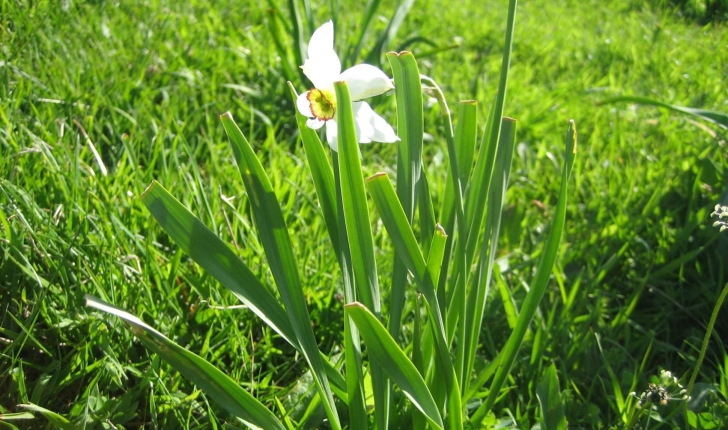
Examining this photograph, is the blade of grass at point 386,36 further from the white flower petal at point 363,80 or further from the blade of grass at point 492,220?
the white flower petal at point 363,80

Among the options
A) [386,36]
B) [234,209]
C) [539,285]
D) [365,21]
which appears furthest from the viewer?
[386,36]

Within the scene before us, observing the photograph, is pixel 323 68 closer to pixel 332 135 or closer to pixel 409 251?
pixel 332 135

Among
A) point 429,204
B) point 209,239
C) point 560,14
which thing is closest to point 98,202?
point 209,239

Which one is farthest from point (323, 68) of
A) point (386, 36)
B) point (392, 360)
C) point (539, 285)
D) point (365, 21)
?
point (386, 36)

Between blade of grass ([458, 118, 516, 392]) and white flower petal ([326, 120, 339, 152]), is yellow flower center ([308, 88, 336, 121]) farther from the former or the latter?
blade of grass ([458, 118, 516, 392])

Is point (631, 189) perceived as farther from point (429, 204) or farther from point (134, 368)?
point (134, 368)

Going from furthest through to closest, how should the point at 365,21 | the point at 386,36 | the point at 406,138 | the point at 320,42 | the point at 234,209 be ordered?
the point at 386,36 < the point at 365,21 < the point at 234,209 < the point at 406,138 < the point at 320,42

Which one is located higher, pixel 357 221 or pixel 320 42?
pixel 320 42
